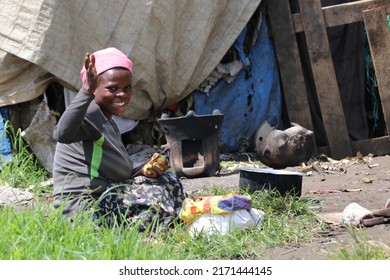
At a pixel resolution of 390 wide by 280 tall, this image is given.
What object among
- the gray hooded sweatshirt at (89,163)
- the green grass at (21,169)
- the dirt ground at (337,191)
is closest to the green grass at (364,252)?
the dirt ground at (337,191)

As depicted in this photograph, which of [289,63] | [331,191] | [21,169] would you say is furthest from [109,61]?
[289,63]

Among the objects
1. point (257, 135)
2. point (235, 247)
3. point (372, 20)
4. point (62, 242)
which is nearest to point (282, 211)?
point (235, 247)

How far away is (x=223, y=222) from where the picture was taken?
502cm

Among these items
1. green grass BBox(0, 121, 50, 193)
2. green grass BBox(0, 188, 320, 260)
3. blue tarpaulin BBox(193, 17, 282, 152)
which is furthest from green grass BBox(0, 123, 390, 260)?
blue tarpaulin BBox(193, 17, 282, 152)

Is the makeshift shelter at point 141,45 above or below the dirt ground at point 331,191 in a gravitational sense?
above

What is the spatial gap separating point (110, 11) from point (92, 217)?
3142mm

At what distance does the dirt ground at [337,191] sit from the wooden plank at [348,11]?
1.34 metres

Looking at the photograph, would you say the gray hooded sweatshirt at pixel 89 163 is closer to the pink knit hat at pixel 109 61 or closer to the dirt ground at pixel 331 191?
the pink knit hat at pixel 109 61

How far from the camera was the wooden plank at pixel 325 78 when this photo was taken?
26.9 feet

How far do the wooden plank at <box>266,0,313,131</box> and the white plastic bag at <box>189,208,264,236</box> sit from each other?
3.44 m

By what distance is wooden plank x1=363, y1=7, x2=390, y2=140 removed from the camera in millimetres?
8062

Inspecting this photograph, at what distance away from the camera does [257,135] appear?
26.2 feet

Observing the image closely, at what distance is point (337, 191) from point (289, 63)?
2.15 m

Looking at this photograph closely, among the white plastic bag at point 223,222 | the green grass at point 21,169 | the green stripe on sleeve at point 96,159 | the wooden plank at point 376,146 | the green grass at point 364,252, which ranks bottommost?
the wooden plank at point 376,146
